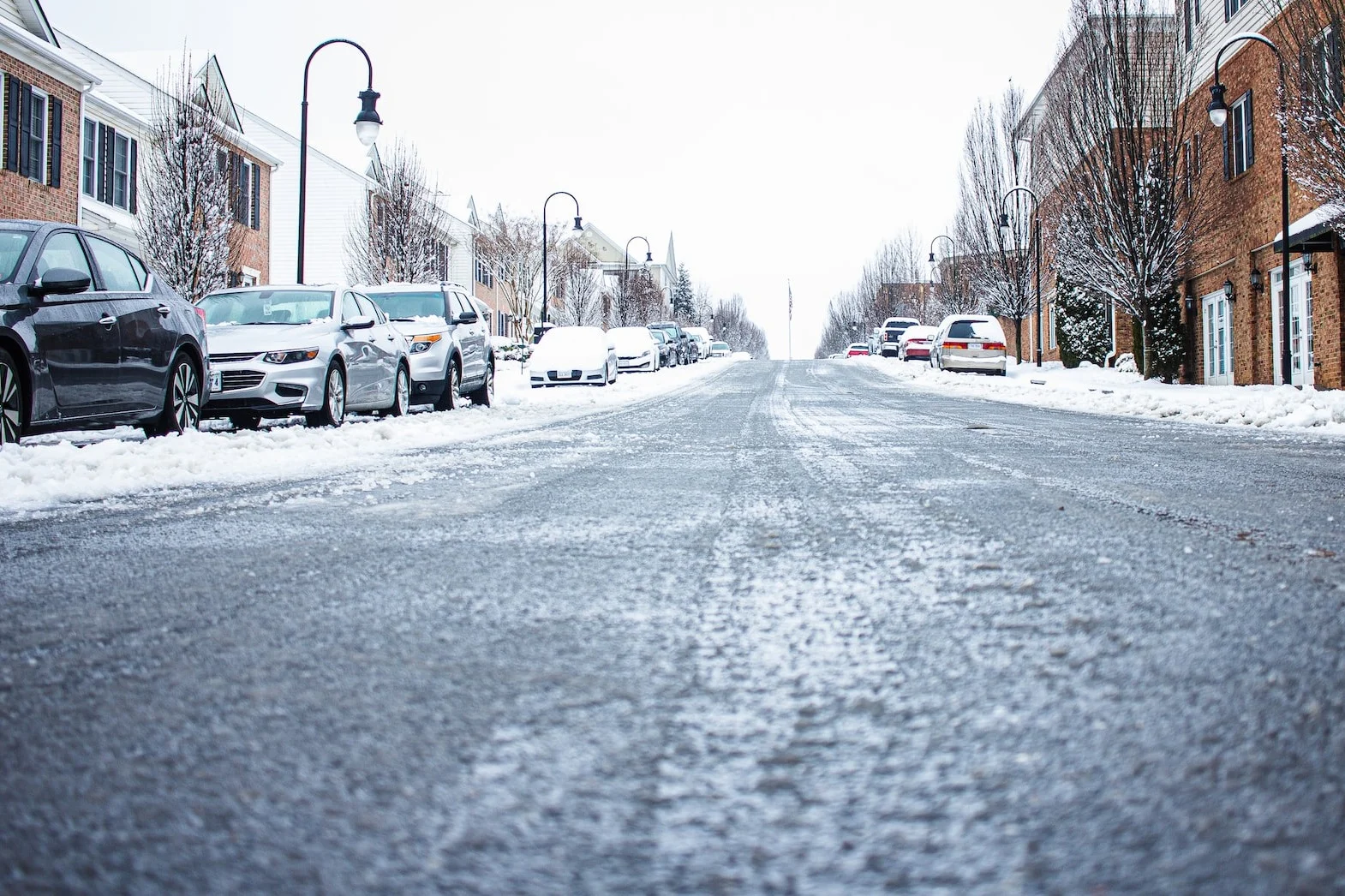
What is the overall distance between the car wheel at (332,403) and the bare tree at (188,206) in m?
14.2

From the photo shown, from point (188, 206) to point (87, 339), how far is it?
719 inches

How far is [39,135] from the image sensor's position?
80.6 feet

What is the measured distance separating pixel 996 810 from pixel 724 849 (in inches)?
17.0

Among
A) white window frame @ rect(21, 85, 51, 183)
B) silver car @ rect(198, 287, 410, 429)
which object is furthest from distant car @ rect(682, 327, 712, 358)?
silver car @ rect(198, 287, 410, 429)

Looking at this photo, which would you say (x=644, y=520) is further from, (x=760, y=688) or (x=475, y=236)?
(x=475, y=236)

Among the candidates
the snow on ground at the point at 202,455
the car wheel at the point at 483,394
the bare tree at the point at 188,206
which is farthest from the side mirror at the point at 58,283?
the bare tree at the point at 188,206

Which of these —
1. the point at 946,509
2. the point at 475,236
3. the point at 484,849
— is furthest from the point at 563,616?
the point at 475,236

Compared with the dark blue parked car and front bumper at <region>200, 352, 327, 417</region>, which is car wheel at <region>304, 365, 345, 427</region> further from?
the dark blue parked car

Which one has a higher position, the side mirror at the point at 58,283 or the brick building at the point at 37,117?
the brick building at the point at 37,117

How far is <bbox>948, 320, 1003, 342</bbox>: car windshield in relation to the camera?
3238 cm

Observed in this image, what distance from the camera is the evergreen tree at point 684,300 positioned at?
12151 centimetres

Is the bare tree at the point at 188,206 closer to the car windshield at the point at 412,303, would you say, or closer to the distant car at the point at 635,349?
the car windshield at the point at 412,303

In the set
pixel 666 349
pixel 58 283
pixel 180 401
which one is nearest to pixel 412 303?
pixel 180 401

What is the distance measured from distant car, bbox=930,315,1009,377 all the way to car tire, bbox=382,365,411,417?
68.0 feet
